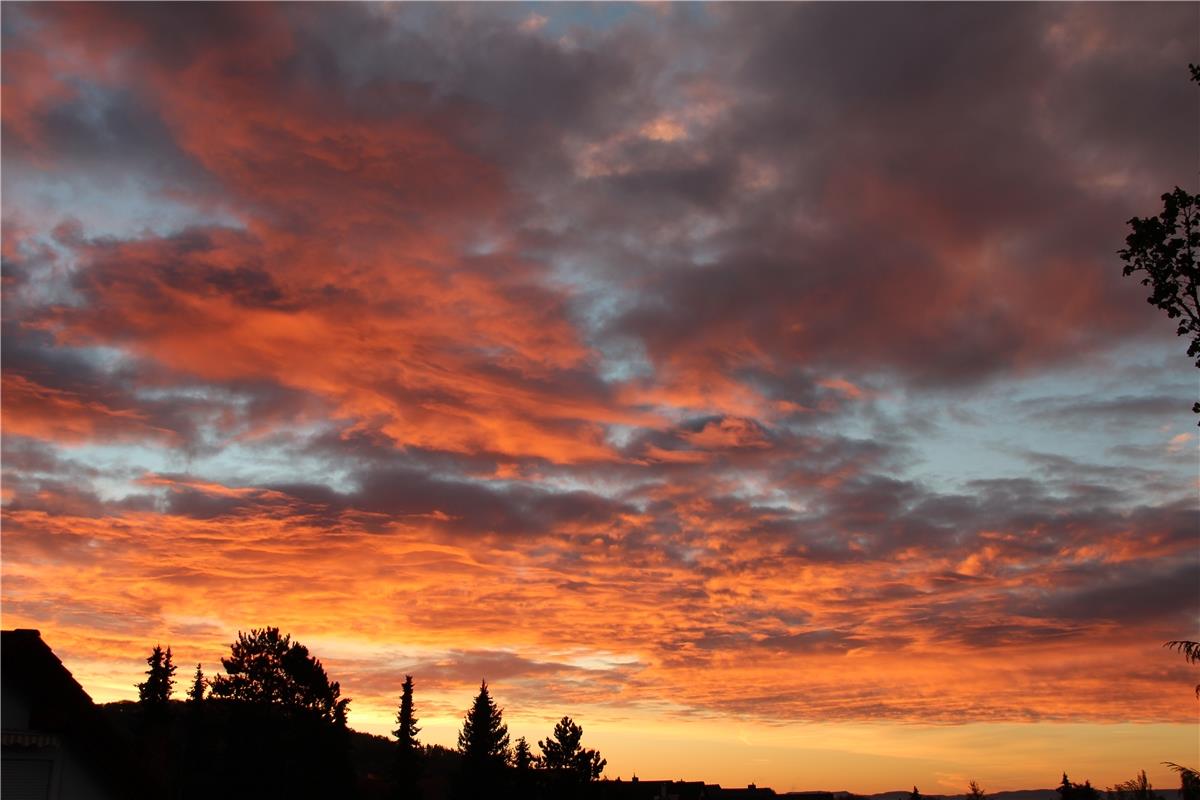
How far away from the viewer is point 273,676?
86188mm

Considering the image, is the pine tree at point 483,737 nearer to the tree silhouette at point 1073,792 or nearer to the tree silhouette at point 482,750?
the tree silhouette at point 482,750

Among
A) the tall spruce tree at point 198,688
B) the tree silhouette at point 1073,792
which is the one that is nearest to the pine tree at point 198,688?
the tall spruce tree at point 198,688

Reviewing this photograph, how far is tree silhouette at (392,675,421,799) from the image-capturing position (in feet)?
424

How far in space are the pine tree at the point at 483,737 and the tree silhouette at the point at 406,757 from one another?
9109mm

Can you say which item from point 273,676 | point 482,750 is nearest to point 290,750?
point 273,676

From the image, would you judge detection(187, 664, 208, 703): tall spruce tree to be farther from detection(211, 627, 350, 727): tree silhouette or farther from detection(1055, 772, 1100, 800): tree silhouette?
detection(1055, 772, 1100, 800): tree silhouette

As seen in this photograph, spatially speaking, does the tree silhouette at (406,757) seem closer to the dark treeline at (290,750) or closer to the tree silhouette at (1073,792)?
the dark treeline at (290,750)

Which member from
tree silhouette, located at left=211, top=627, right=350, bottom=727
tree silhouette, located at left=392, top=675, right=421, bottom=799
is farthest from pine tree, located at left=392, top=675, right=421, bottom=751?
tree silhouette, located at left=211, top=627, right=350, bottom=727

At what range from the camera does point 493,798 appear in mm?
119938

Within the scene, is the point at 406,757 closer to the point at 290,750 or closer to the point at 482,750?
the point at 482,750

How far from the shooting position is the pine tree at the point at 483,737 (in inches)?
4845

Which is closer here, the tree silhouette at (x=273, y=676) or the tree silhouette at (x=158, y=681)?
the tree silhouette at (x=273, y=676)

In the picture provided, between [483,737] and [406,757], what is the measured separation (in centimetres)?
1574

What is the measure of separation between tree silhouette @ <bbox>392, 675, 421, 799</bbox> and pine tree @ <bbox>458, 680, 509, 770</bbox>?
9109 mm
